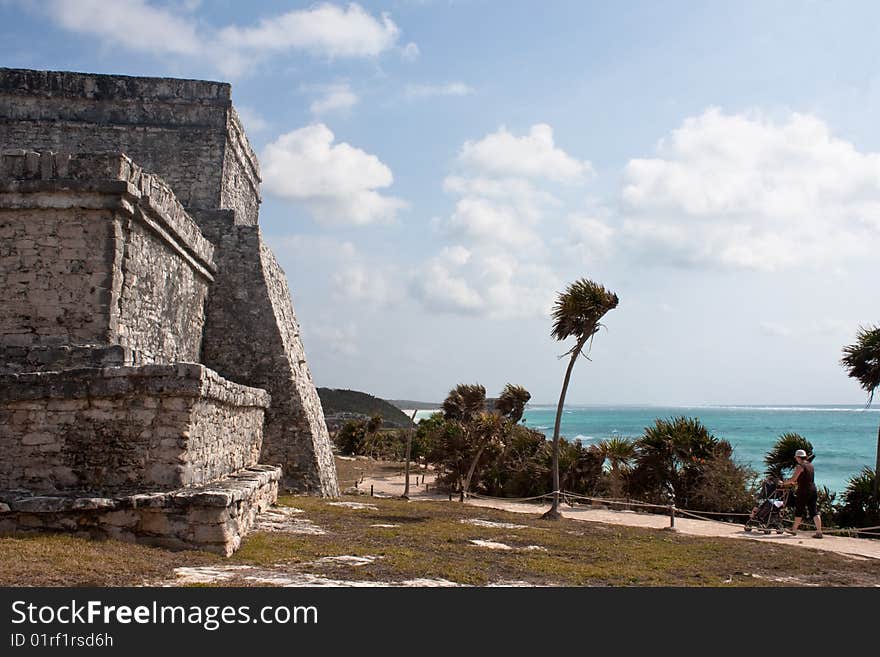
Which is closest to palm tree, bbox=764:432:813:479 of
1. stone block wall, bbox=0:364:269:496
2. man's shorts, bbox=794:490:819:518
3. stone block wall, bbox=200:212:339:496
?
man's shorts, bbox=794:490:819:518

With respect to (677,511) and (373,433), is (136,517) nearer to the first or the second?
(677,511)

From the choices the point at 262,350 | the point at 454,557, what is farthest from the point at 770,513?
the point at 262,350

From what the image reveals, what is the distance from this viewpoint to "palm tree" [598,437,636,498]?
15.9 metres

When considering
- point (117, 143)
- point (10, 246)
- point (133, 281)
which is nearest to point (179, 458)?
point (133, 281)

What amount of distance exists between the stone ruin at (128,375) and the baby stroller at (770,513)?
22.4 ft

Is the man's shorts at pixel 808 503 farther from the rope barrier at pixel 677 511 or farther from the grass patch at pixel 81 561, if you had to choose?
the grass patch at pixel 81 561

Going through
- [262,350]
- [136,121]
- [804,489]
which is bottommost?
[804,489]

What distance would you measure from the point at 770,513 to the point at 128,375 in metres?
9.42

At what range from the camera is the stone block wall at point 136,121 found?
466 inches

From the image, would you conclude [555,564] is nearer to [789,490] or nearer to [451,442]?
[789,490]

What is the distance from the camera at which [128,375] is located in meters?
6.04

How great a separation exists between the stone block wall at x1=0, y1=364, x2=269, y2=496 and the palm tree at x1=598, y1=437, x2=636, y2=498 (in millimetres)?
11724

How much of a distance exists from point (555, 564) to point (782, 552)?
3461mm

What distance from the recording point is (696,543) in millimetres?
8977
